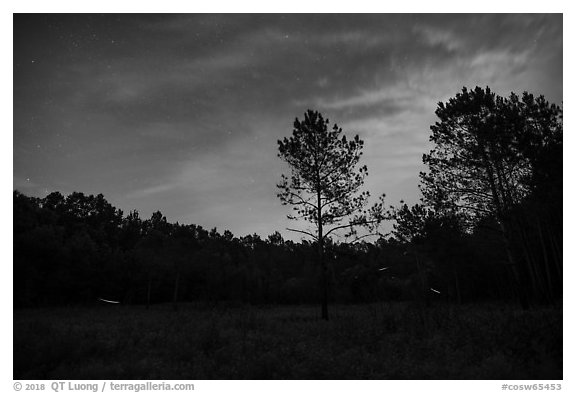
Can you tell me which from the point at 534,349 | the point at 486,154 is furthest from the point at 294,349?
the point at 486,154

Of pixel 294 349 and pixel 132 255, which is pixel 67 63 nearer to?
pixel 294 349

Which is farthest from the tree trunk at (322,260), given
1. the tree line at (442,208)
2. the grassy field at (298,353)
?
the grassy field at (298,353)

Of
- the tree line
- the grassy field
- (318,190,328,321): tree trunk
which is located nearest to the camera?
the grassy field

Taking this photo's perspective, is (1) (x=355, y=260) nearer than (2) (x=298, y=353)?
No

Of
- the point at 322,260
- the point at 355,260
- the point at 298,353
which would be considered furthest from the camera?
the point at 355,260

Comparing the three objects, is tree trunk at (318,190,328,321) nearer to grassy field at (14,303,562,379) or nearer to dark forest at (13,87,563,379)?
dark forest at (13,87,563,379)

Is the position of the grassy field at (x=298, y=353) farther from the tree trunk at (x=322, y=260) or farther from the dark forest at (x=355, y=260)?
the tree trunk at (x=322, y=260)

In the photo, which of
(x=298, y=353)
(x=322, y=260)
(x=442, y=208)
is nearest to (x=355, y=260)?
(x=322, y=260)

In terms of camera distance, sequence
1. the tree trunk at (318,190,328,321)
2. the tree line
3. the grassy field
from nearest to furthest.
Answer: the grassy field → the tree line → the tree trunk at (318,190,328,321)

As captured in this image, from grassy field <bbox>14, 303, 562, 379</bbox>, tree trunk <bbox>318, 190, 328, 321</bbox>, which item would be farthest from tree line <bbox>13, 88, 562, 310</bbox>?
grassy field <bbox>14, 303, 562, 379</bbox>

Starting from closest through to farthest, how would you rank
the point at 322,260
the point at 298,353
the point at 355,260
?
the point at 298,353
the point at 322,260
the point at 355,260

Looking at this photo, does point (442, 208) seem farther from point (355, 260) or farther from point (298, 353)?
point (298, 353)

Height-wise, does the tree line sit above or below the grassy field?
above
